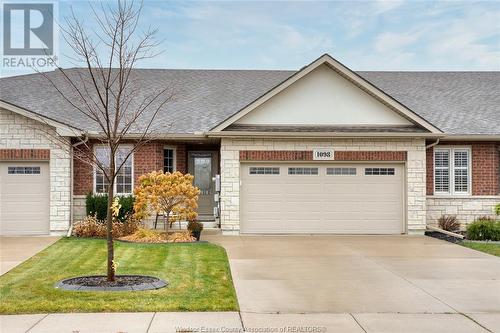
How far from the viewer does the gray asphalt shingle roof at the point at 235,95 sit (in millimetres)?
20234

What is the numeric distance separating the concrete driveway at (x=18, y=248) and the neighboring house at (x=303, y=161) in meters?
1.08

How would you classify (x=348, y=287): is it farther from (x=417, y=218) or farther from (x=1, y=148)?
(x=1, y=148)

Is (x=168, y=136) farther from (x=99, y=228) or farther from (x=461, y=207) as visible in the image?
(x=461, y=207)

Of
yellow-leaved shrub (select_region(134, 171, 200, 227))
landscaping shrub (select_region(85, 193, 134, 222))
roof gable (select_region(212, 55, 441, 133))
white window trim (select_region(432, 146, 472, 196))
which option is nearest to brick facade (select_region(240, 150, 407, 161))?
roof gable (select_region(212, 55, 441, 133))

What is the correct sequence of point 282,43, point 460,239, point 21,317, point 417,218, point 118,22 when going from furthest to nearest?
point 282,43, point 417,218, point 460,239, point 118,22, point 21,317

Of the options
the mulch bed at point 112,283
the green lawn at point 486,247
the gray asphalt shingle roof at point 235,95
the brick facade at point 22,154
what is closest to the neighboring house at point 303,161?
the brick facade at point 22,154

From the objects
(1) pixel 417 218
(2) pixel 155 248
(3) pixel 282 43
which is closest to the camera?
(2) pixel 155 248

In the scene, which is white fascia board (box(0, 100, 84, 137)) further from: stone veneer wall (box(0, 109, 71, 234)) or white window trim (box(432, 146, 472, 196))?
white window trim (box(432, 146, 472, 196))

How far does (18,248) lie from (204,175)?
815 centimetres

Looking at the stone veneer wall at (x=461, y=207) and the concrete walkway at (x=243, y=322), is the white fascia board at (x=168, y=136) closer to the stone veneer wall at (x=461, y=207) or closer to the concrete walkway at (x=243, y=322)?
the stone veneer wall at (x=461, y=207)

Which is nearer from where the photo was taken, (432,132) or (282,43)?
(432,132)

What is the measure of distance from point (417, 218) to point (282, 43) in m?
10.6

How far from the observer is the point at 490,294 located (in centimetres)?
998

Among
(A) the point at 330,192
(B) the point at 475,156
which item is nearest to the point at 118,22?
(A) the point at 330,192
